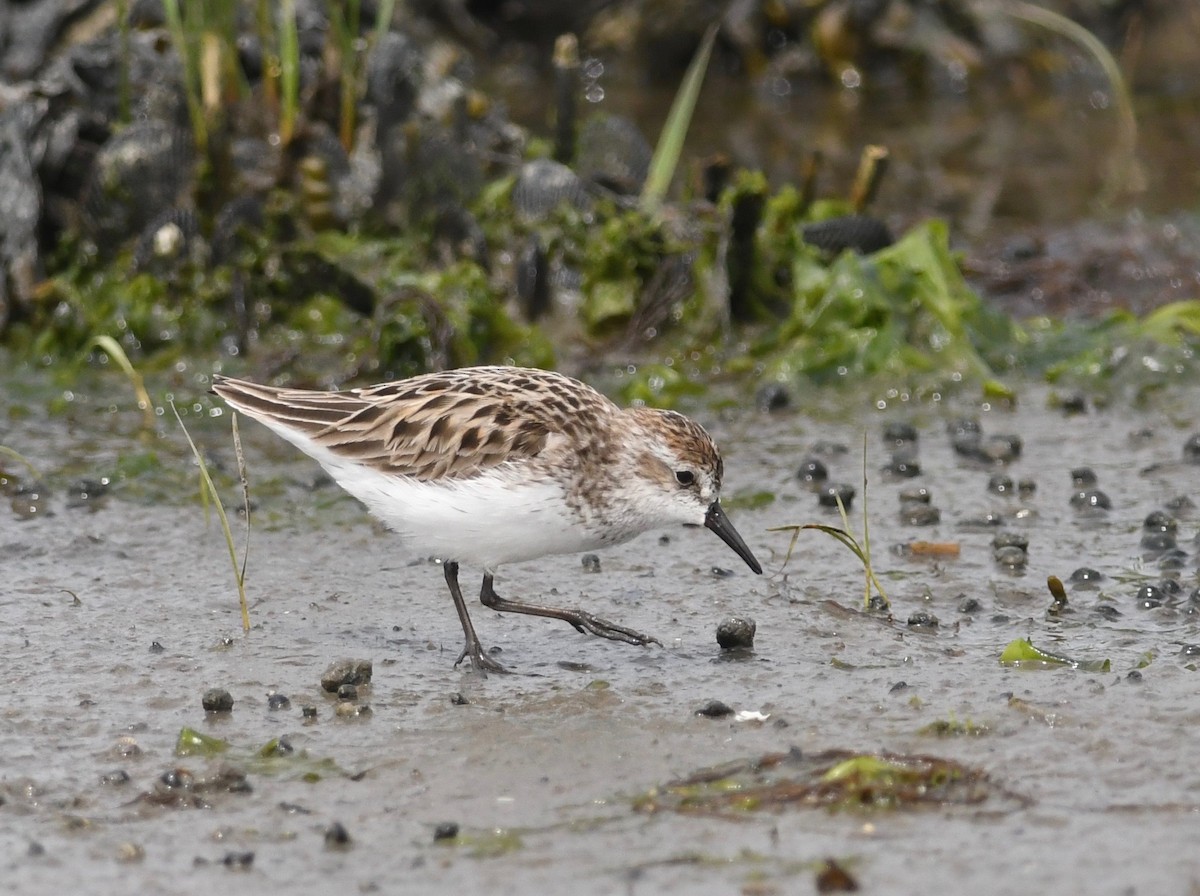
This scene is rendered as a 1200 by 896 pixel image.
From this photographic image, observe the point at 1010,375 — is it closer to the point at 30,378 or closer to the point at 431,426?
the point at 431,426

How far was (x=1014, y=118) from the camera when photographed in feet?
50.2

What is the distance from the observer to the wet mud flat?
4801 mm

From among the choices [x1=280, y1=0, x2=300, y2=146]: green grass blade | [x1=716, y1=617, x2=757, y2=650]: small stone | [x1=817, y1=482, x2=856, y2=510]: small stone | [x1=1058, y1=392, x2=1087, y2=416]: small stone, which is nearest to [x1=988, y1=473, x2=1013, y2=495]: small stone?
[x1=817, y1=482, x2=856, y2=510]: small stone

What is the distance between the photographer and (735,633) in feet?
21.2

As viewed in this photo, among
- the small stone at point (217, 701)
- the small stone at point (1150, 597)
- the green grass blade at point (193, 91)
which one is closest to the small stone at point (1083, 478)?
the small stone at point (1150, 597)

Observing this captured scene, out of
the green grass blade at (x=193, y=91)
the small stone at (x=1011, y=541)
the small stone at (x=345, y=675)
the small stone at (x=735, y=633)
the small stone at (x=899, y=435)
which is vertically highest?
the green grass blade at (x=193, y=91)

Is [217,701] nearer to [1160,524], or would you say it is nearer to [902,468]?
[902,468]

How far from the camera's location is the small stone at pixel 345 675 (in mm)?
6070

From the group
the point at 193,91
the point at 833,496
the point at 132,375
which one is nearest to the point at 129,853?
the point at 132,375

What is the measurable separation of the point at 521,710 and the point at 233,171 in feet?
18.9

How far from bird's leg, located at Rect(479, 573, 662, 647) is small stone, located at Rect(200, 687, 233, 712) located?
1.22 metres

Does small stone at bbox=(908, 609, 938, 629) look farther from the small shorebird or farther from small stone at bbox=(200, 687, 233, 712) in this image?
small stone at bbox=(200, 687, 233, 712)

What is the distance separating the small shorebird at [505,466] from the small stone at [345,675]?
45cm

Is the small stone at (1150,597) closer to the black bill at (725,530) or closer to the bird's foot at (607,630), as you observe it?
the black bill at (725,530)
